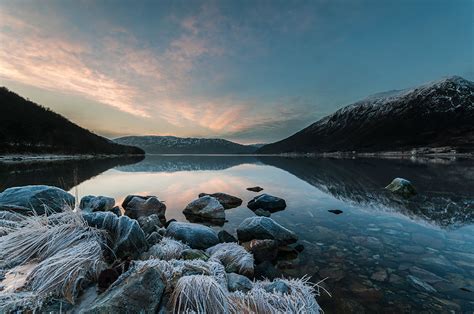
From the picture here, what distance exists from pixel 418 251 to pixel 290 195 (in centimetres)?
959

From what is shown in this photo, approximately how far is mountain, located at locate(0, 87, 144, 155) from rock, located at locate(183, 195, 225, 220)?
92035mm

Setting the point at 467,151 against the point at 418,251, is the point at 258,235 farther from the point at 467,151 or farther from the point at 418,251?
the point at 467,151

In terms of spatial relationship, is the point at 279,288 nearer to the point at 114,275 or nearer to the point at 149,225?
the point at 114,275

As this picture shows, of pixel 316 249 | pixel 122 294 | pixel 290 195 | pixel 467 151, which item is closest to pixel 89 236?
pixel 122 294

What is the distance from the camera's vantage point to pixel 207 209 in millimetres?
11133

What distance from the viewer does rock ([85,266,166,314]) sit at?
101 inches

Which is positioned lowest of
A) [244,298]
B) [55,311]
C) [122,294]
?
[244,298]

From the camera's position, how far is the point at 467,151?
10900 centimetres

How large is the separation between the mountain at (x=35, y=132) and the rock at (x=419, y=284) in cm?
10082

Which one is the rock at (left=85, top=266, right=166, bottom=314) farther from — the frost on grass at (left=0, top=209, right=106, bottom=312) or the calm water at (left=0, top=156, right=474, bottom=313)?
the calm water at (left=0, top=156, right=474, bottom=313)

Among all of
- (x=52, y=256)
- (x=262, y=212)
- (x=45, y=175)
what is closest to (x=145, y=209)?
(x=262, y=212)

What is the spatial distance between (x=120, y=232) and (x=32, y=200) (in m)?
3.98

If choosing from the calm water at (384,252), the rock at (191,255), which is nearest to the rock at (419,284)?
the calm water at (384,252)

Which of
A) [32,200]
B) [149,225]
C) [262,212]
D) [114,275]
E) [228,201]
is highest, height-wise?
[32,200]
